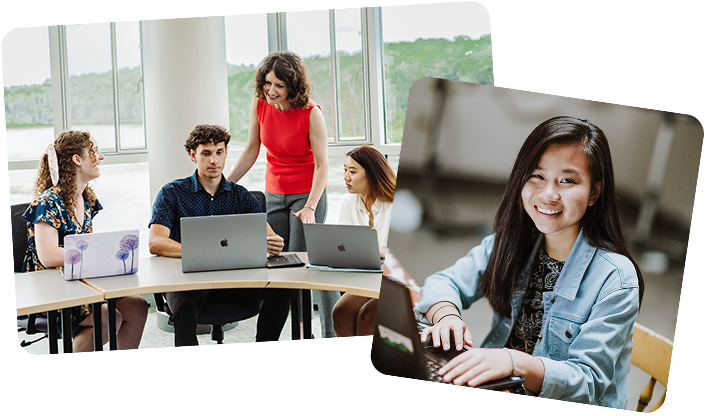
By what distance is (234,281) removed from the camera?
2.21 m

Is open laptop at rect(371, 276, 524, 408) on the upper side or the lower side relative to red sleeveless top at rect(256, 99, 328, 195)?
lower

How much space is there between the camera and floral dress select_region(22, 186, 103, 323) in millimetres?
2285

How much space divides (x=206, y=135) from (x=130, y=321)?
0.86 metres

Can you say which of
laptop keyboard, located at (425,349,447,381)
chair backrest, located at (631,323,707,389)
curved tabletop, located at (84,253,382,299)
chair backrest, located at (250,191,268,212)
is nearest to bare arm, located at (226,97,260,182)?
chair backrest, located at (250,191,268,212)

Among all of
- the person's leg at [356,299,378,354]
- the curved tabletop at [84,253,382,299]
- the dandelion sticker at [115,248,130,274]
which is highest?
the dandelion sticker at [115,248,130,274]

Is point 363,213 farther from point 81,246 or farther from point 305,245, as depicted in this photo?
point 81,246

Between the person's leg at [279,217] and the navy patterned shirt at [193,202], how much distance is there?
6.9 inches

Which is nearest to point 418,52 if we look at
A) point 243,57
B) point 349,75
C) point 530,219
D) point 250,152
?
point 349,75

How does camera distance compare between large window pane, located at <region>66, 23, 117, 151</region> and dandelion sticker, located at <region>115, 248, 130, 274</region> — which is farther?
large window pane, located at <region>66, 23, 117, 151</region>

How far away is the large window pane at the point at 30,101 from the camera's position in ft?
12.6

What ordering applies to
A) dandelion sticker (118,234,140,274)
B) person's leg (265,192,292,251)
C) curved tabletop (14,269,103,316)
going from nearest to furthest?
curved tabletop (14,269,103,316)
dandelion sticker (118,234,140,274)
person's leg (265,192,292,251)

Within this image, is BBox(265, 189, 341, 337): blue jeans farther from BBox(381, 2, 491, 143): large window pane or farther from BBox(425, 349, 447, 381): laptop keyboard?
BBox(425, 349, 447, 381): laptop keyboard

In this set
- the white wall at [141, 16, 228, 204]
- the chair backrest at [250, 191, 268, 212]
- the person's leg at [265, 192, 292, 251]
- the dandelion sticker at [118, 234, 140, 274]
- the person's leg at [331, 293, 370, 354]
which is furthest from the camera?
the white wall at [141, 16, 228, 204]

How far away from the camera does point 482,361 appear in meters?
1.14
